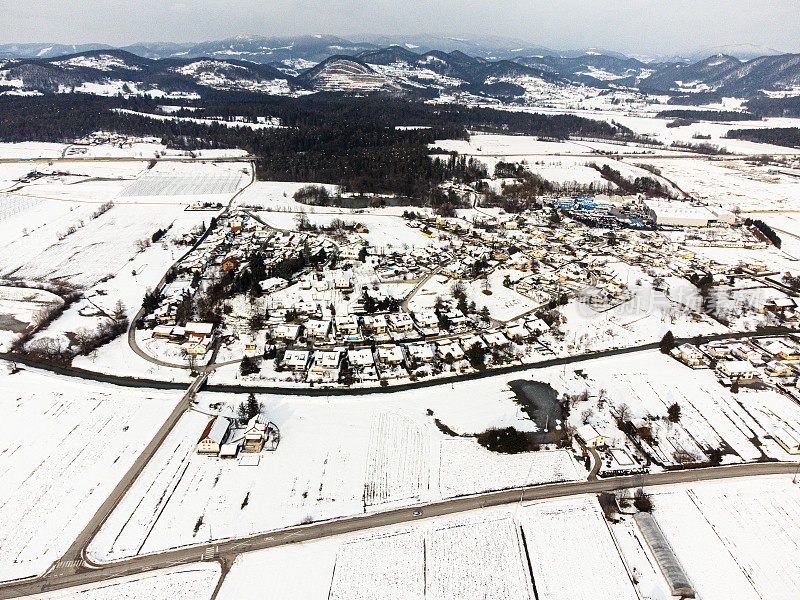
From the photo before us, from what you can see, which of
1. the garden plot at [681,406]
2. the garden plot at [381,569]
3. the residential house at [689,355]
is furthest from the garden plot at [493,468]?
the residential house at [689,355]

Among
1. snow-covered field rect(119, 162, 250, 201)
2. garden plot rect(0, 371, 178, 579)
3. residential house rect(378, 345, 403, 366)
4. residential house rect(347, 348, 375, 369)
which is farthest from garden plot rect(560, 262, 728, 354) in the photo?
snow-covered field rect(119, 162, 250, 201)

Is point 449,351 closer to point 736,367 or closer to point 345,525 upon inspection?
point 345,525

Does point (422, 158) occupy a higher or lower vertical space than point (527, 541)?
higher

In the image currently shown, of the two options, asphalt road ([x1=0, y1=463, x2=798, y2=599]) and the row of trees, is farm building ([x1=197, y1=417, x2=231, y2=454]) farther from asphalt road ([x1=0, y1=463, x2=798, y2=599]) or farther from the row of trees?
the row of trees

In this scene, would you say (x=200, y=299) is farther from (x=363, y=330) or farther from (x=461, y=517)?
(x=461, y=517)

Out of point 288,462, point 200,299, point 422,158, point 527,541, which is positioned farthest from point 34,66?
point 527,541

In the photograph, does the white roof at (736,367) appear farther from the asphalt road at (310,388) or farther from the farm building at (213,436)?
the farm building at (213,436)
